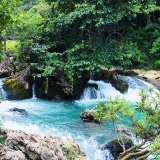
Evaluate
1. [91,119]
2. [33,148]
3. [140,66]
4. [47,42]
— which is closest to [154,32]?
[140,66]

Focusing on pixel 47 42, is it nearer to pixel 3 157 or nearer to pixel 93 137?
pixel 93 137

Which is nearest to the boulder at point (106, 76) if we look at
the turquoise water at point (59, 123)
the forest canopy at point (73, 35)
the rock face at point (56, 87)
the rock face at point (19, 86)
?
the forest canopy at point (73, 35)

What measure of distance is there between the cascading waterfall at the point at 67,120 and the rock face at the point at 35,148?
4.50 ft

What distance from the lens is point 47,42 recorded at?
15.9m

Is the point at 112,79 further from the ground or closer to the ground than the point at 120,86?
further from the ground

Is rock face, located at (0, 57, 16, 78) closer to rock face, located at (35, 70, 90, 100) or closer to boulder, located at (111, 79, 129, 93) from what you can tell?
rock face, located at (35, 70, 90, 100)

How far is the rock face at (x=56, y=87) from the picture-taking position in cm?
1455

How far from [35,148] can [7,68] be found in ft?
32.6

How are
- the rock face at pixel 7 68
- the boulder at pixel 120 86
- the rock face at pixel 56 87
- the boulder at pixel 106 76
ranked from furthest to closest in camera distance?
the boulder at pixel 106 76, the boulder at pixel 120 86, the rock face at pixel 7 68, the rock face at pixel 56 87

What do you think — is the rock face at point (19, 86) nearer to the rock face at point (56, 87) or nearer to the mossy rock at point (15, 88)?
the mossy rock at point (15, 88)

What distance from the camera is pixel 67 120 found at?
11.5 m

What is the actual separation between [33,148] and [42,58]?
9494 millimetres

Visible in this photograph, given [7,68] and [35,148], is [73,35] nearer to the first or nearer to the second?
[7,68]

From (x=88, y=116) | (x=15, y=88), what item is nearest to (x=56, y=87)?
(x=15, y=88)
